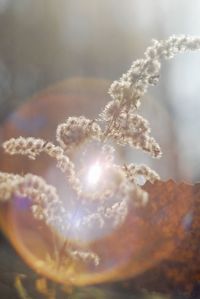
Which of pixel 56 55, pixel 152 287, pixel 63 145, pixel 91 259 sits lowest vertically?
pixel 91 259

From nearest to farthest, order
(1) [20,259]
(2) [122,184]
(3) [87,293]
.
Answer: (2) [122,184], (3) [87,293], (1) [20,259]

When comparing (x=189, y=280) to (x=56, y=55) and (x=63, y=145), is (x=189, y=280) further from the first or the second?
(x=56, y=55)

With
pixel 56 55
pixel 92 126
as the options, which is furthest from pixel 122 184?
pixel 56 55

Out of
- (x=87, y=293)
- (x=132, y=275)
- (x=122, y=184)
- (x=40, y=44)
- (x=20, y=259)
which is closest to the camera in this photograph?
(x=122, y=184)

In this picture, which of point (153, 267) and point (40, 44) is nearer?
point (153, 267)

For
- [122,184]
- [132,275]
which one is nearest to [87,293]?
[122,184]

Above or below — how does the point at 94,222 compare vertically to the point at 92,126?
below
